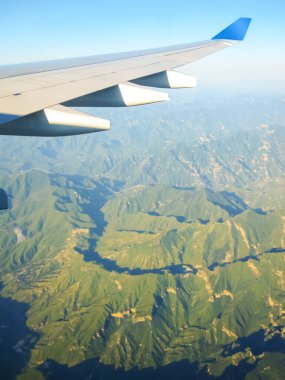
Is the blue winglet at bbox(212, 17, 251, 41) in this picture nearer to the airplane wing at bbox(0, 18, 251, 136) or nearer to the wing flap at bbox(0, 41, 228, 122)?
the airplane wing at bbox(0, 18, 251, 136)

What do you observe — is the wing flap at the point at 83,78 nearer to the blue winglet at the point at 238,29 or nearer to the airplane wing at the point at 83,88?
the airplane wing at the point at 83,88

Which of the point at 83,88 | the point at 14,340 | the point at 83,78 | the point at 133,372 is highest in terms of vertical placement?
the point at 83,78

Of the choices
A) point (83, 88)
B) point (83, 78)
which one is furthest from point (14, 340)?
point (83, 88)

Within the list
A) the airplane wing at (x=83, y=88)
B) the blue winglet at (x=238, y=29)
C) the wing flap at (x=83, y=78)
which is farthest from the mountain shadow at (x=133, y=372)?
the airplane wing at (x=83, y=88)

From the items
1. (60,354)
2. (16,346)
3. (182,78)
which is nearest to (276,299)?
(60,354)

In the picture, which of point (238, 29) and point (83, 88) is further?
point (238, 29)

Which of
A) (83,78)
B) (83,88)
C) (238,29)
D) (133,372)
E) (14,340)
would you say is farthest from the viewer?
(14,340)

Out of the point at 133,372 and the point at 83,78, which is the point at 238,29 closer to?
the point at 83,78

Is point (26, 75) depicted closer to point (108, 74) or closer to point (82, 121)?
point (108, 74)

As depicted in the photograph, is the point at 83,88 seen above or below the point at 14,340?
above
